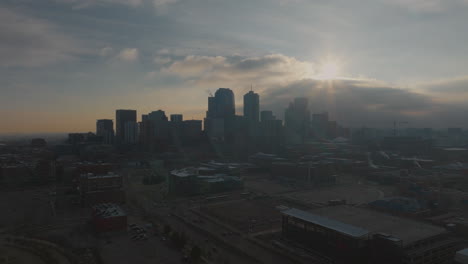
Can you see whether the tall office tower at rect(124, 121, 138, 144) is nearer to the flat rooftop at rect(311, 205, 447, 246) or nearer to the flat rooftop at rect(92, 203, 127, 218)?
the flat rooftop at rect(92, 203, 127, 218)

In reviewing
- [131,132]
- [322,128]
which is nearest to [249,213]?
[131,132]

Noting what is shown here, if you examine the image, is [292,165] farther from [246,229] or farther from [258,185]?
[246,229]

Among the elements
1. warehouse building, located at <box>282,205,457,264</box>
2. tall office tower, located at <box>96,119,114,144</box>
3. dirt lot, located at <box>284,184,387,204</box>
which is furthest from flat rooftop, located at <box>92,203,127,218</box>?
tall office tower, located at <box>96,119,114,144</box>

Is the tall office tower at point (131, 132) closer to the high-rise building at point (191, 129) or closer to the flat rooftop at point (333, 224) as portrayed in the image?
the high-rise building at point (191, 129)

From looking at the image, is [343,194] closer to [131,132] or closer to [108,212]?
[108,212]

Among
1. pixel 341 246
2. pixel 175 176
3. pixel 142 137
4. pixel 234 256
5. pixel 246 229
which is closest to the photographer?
pixel 341 246

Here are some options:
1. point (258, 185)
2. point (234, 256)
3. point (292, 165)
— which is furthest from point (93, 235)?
point (292, 165)
